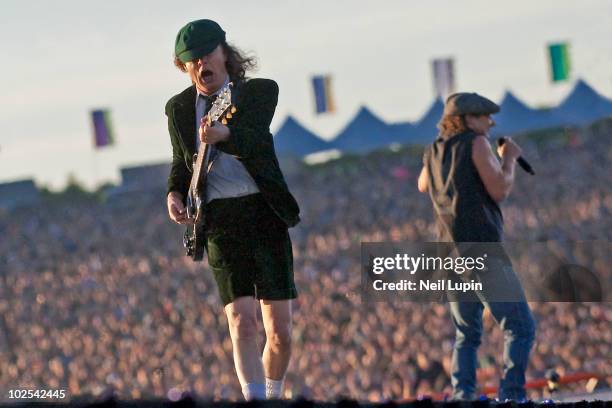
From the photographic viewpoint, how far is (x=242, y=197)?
5.13 m

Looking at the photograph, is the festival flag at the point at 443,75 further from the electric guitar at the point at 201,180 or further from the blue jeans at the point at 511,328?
the electric guitar at the point at 201,180

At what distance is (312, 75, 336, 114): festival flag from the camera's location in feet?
146

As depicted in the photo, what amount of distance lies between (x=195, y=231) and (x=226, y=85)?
1.66ft

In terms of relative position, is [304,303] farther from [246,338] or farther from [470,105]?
[246,338]

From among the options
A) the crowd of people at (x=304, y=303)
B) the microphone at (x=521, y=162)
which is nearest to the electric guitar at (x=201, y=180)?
the microphone at (x=521, y=162)

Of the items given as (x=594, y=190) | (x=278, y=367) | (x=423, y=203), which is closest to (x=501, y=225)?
(x=278, y=367)

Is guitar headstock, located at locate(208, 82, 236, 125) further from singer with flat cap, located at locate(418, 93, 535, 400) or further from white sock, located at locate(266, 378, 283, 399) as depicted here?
singer with flat cap, located at locate(418, 93, 535, 400)

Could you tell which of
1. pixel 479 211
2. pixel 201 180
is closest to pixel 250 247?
pixel 201 180

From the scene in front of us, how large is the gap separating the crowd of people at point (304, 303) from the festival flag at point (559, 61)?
6.12 ft

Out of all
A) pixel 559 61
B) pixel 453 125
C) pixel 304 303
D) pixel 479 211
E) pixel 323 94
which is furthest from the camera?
pixel 323 94

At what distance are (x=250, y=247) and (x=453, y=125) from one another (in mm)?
1319

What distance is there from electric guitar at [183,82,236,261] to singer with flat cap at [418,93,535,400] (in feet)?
4.02

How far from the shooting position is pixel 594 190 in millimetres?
29203

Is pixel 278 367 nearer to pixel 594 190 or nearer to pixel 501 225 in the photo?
pixel 501 225
